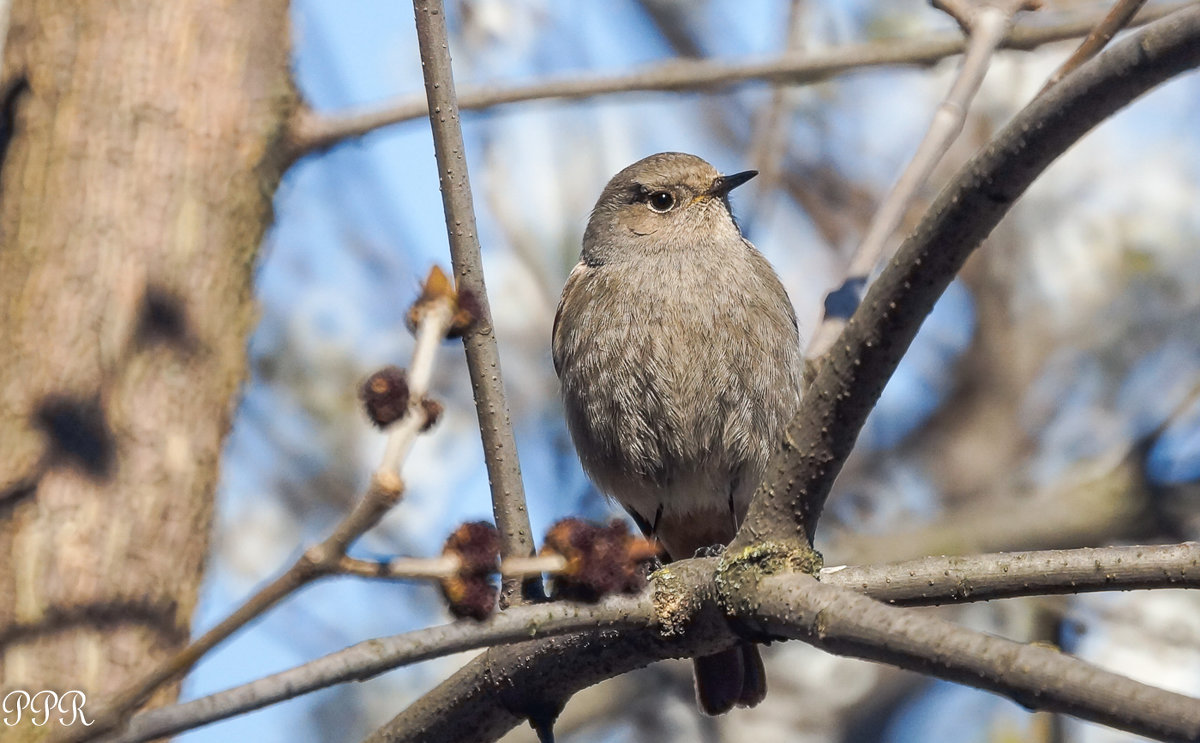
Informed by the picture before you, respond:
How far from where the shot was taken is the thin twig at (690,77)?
13.9 ft

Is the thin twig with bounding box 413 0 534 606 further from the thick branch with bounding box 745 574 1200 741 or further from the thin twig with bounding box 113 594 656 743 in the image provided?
the thick branch with bounding box 745 574 1200 741

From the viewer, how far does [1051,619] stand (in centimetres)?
636

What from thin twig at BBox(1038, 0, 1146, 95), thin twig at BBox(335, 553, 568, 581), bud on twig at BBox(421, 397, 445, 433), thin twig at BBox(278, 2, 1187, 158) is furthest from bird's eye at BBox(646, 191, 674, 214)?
thin twig at BBox(335, 553, 568, 581)

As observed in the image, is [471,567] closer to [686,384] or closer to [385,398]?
[385,398]

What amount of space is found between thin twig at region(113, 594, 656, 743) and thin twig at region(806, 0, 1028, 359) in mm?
1938

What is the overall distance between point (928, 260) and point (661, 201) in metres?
3.79

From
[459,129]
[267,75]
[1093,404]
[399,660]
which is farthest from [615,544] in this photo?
[1093,404]

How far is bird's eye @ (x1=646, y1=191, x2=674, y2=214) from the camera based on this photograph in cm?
593

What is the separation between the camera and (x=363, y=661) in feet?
6.10

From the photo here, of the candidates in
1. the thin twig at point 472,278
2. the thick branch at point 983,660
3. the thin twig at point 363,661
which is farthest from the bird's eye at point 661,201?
the thin twig at point 363,661

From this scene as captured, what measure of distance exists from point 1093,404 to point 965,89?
6566 millimetres

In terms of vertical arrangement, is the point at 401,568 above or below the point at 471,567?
below

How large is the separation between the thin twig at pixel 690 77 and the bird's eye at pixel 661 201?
1338 millimetres

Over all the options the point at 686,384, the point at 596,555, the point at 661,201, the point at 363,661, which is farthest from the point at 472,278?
the point at 661,201
